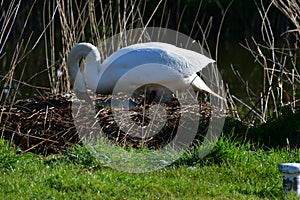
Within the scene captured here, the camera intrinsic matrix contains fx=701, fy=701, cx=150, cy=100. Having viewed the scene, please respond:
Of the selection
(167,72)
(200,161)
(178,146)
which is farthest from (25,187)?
(167,72)

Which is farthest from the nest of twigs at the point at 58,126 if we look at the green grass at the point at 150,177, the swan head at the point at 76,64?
the green grass at the point at 150,177

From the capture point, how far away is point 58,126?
247 inches

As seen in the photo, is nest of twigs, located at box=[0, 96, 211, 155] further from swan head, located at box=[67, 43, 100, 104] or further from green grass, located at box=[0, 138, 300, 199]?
green grass, located at box=[0, 138, 300, 199]

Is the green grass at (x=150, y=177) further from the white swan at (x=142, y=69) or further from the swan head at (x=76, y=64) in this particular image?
the swan head at (x=76, y=64)

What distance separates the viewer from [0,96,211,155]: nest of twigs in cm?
604

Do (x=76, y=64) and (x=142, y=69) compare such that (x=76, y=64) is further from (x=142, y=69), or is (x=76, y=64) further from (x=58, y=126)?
(x=58, y=126)

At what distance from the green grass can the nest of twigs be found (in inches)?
22.6

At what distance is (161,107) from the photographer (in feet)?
22.0

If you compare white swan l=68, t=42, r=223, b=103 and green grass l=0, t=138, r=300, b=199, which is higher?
Result: white swan l=68, t=42, r=223, b=103

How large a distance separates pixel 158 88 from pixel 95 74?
64 cm

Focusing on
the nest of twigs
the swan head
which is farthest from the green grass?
the swan head

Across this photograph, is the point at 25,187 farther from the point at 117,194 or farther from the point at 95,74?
the point at 95,74

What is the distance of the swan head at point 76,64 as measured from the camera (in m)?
6.91

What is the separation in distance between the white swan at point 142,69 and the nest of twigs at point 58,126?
225 mm
